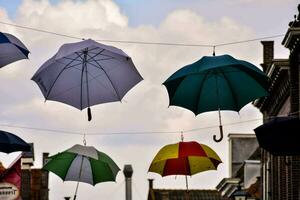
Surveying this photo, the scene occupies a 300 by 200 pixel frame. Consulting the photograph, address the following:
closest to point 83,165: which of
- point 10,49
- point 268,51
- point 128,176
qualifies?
point 128,176

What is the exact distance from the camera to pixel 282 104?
48188mm

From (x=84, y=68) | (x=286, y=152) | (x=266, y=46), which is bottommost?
(x=286, y=152)

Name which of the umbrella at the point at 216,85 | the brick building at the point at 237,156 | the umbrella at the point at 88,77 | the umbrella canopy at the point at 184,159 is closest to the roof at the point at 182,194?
the brick building at the point at 237,156

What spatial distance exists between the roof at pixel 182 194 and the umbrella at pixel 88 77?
57.5m

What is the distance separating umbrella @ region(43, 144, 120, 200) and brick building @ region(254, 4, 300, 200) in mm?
7343

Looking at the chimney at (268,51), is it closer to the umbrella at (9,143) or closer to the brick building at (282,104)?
the brick building at (282,104)

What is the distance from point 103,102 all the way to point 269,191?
23.6 meters

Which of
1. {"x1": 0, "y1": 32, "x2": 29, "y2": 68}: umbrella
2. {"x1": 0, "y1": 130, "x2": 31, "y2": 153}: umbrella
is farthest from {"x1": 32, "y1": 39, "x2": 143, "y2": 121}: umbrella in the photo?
{"x1": 0, "y1": 130, "x2": 31, "y2": 153}: umbrella

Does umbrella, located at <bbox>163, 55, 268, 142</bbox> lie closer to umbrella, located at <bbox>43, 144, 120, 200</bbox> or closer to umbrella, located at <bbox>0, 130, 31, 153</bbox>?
umbrella, located at <bbox>0, 130, 31, 153</bbox>

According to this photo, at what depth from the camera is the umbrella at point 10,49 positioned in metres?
29.5

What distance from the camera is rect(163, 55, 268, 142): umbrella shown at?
28547mm

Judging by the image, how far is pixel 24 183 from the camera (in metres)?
73.4

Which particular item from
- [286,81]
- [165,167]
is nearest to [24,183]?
[286,81]

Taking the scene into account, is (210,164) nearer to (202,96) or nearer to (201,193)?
(202,96)
